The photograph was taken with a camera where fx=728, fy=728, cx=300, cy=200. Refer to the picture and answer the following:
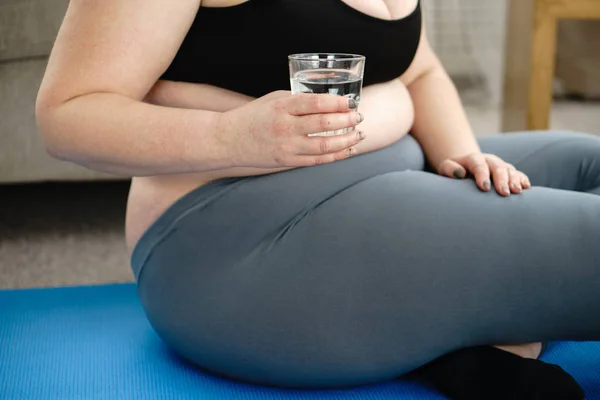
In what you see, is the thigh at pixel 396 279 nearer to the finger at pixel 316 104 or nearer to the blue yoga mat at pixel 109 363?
the blue yoga mat at pixel 109 363

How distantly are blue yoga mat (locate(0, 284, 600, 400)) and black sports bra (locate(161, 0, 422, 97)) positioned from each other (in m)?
0.34

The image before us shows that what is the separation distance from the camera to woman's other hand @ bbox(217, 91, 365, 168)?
580 millimetres

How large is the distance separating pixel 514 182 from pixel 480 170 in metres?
0.04

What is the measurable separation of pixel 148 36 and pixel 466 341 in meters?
0.44

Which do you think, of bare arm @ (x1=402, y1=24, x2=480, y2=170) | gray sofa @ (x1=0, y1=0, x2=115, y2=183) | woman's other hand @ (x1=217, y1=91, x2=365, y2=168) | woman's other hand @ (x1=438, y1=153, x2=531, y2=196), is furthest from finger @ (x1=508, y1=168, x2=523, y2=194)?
gray sofa @ (x1=0, y1=0, x2=115, y2=183)

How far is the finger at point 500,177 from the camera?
0.77 meters

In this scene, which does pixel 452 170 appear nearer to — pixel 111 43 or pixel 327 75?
pixel 327 75

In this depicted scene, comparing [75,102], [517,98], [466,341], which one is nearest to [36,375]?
[75,102]

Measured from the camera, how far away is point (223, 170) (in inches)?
29.9

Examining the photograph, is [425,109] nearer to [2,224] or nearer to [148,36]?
[148,36]

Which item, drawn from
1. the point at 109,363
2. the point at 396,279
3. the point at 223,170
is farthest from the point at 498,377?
the point at 109,363

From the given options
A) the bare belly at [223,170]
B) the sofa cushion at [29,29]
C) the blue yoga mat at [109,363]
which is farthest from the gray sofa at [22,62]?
the bare belly at [223,170]

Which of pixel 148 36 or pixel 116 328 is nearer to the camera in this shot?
pixel 148 36

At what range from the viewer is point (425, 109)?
98 cm
